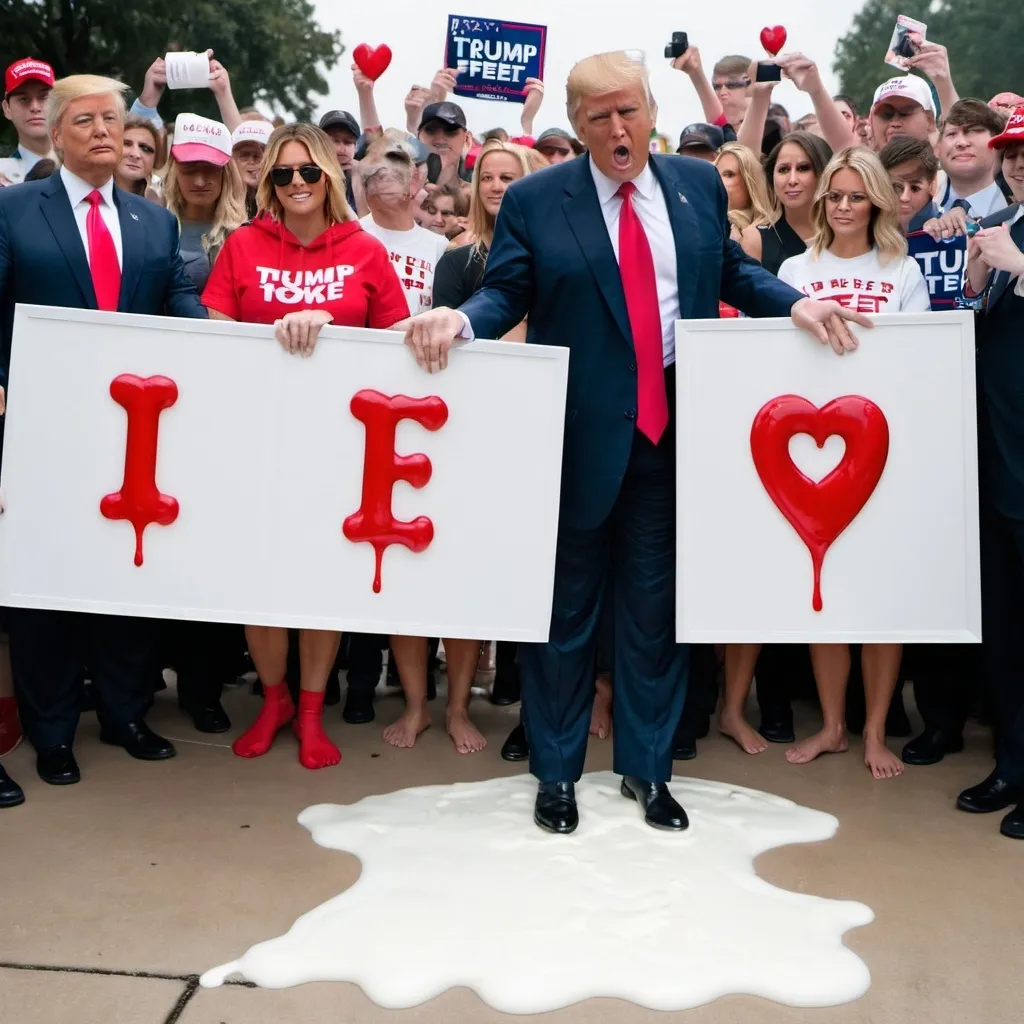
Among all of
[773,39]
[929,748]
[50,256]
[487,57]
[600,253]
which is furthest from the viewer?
[487,57]

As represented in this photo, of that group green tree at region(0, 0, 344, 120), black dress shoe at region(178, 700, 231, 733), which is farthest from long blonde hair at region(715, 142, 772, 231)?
green tree at region(0, 0, 344, 120)

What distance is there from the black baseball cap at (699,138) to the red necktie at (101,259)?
3163 mm

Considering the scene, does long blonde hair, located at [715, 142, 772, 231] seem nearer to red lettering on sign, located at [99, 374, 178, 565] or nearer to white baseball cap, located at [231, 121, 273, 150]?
white baseball cap, located at [231, 121, 273, 150]

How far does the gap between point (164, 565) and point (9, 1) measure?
74.1 ft

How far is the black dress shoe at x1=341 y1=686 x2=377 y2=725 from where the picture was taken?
197 inches

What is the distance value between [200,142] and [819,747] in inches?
124

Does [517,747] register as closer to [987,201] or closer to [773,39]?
[987,201]

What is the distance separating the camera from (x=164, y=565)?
12.8 ft

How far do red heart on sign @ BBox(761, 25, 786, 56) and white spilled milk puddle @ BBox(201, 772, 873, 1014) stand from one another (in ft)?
13.5

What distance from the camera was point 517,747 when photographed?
182 inches

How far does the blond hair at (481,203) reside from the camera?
16.3ft

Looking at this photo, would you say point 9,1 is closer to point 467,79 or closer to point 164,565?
point 467,79

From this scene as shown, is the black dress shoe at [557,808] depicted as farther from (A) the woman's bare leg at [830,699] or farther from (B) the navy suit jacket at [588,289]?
(A) the woman's bare leg at [830,699]

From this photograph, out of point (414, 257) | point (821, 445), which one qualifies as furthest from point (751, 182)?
point (821, 445)
